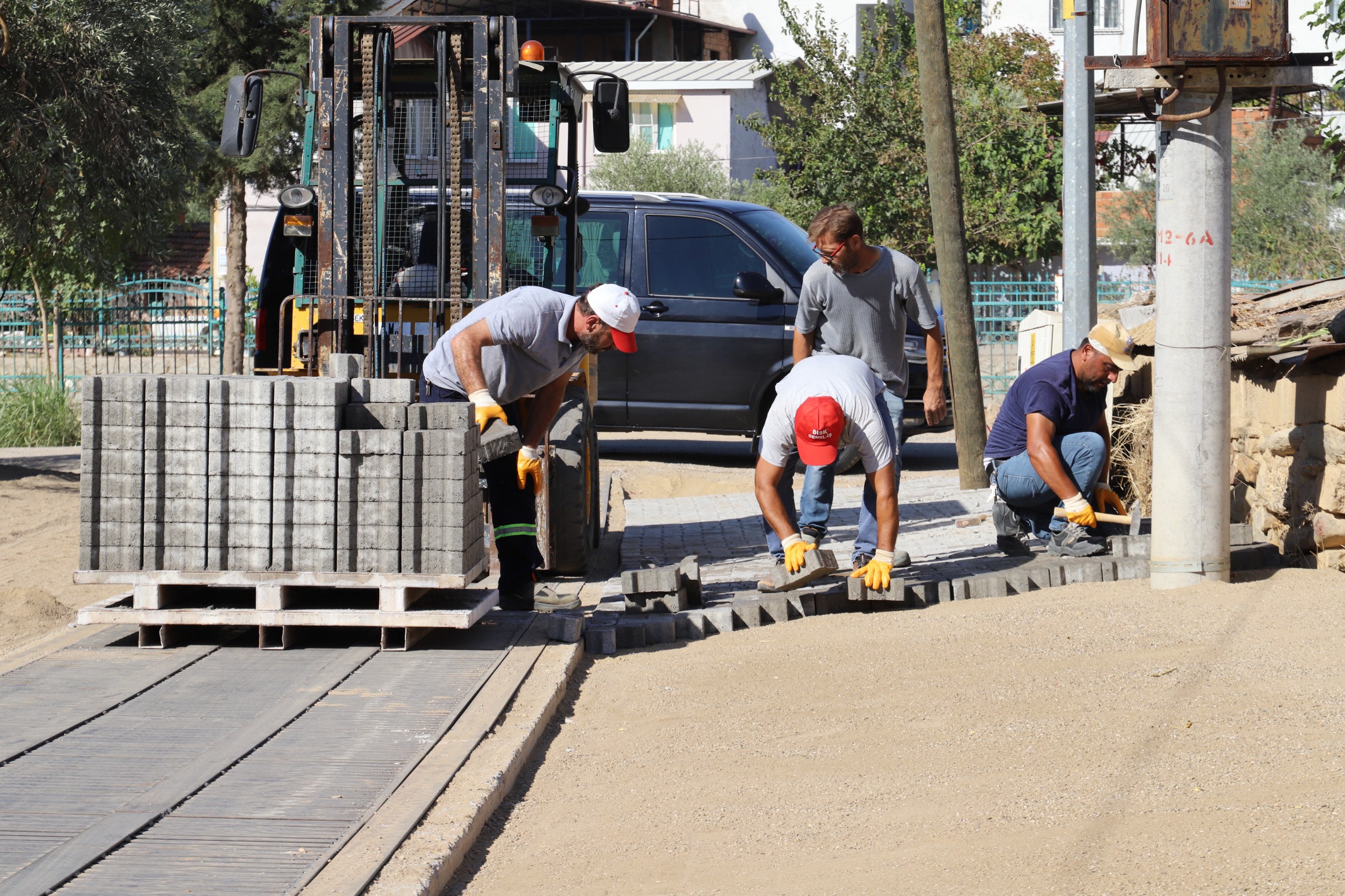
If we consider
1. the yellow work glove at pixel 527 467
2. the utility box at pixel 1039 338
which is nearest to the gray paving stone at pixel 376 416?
the yellow work glove at pixel 527 467

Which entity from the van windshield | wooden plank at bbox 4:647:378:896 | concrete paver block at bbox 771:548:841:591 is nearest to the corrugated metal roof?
the van windshield

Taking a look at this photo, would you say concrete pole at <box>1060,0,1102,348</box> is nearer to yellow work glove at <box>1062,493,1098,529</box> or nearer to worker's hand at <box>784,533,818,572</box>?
yellow work glove at <box>1062,493,1098,529</box>

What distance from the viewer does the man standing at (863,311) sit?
729 cm

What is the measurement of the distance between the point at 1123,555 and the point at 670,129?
31576mm

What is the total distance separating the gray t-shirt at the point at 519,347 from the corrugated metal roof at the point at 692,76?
30.3 meters

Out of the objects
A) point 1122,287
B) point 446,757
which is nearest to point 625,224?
point 446,757

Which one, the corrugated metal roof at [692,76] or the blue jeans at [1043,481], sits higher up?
the corrugated metal roof at [692,76]

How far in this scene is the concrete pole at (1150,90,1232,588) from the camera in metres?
6.16

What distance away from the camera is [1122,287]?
2103 cm

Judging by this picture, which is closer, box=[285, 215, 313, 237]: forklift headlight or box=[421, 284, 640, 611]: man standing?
box=[421, 284, 640, 611]: man standing

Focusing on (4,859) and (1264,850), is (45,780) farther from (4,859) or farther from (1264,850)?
(1264,850)

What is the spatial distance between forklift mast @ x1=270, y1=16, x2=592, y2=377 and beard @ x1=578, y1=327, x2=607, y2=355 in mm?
1212

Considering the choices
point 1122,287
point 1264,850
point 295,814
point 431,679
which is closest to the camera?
point 1264,850

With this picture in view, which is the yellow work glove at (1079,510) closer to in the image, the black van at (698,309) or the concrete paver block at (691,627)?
the concrete paver block at (691,627)
